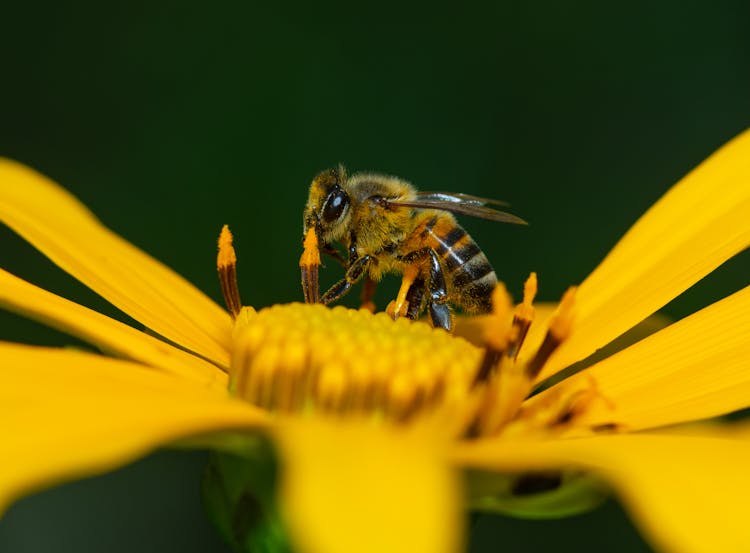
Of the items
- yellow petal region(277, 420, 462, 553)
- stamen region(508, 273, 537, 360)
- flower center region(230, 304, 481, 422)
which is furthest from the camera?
stamen region(508, 273, 537, 360)

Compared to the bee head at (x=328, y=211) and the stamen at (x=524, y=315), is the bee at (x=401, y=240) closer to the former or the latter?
the bee head at (x=328, y=211)

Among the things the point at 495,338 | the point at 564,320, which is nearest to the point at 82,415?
the point at 495,338

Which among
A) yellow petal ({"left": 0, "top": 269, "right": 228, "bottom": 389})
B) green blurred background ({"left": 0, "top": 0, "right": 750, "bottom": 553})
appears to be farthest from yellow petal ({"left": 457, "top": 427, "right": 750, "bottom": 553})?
green blurred background ({"left": 0, "top": 0, "right": 750, "bottom": 553})

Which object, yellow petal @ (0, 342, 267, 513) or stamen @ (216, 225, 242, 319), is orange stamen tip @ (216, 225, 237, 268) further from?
yellow petal @ (0, 342, 267, 513)

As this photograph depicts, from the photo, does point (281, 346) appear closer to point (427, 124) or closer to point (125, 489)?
point (125, 489)

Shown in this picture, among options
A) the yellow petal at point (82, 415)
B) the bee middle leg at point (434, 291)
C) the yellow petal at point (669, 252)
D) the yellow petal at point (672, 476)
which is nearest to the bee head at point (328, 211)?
the bee middle leg at point (434, 291)

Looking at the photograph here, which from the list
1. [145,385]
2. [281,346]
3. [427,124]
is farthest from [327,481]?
[427,124]

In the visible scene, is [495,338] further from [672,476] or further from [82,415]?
[82,415]
